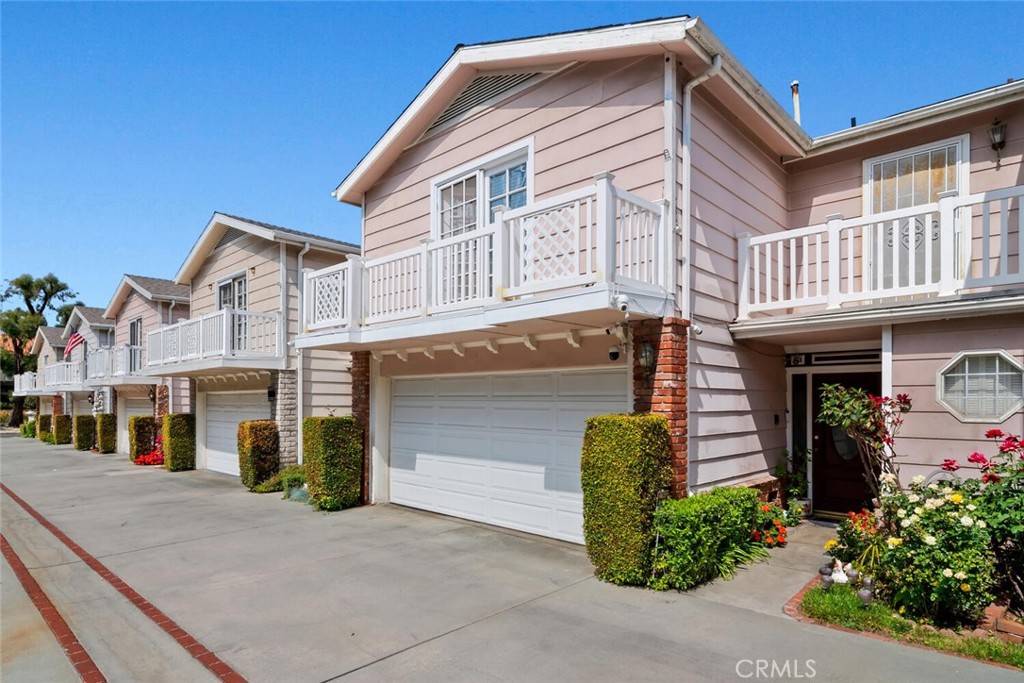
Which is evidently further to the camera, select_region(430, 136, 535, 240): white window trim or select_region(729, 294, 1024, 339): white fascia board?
select_region(430, 136, 535, 240): white window trim

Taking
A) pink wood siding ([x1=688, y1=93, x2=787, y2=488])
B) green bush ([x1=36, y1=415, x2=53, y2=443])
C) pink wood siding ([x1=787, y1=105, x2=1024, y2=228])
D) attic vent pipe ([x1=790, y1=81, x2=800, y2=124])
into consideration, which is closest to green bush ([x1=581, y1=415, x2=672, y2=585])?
pink wood siding ([x1=688, y1=93, x2=787, y2=488])

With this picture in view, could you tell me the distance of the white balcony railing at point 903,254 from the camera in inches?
239

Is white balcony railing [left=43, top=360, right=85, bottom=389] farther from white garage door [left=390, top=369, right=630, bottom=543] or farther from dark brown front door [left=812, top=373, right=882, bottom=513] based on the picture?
dark brown front door [left=812, top=373, right=882, bottom=513]

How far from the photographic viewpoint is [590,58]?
7523mm

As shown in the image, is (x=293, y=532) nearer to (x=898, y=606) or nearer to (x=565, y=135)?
(x=565, y=135)

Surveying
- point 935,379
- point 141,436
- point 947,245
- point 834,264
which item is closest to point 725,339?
point 834,264

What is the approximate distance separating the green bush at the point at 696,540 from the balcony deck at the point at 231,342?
1068 cm

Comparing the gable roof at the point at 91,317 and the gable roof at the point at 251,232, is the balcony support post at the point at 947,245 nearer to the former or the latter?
the gable roof at the point at 251,232

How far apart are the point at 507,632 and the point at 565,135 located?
6.15 metres

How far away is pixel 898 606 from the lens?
16.5ft

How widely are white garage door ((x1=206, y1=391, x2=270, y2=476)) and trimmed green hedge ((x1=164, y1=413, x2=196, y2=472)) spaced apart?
456mm

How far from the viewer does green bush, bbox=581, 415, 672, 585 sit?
591 centimetres

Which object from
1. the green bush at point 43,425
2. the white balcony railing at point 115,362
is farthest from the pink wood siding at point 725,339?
the green bush at point 43,425

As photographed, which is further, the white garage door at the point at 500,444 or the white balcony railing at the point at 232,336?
the white balcony railing at the point at 232,336
